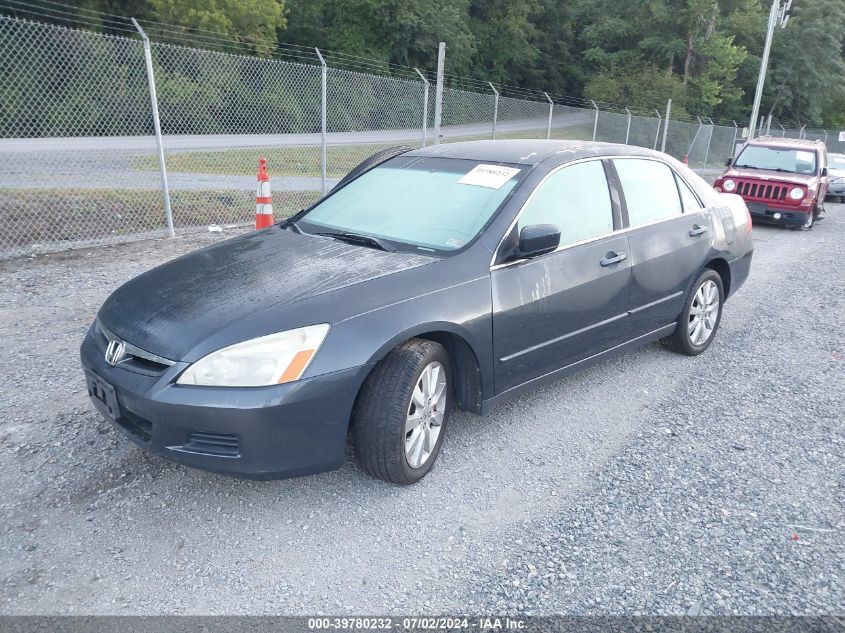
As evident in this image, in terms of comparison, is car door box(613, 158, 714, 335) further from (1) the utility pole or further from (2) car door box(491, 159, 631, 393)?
(1) the utility pole

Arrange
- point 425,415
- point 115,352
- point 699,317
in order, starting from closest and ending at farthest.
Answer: point 115,352 < point 425,415 < point 699,317

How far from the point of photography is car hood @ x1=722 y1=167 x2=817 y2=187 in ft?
38.0

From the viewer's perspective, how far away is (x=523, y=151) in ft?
13.6

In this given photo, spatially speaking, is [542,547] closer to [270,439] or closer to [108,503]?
[270,439]

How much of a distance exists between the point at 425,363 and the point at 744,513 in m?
1.69

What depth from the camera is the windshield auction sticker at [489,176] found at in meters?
3.84

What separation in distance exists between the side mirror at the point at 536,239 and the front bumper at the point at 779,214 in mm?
9913

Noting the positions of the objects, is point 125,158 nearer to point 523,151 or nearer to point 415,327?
point 523,151

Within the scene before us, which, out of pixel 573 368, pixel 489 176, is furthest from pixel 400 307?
pixel 573 368

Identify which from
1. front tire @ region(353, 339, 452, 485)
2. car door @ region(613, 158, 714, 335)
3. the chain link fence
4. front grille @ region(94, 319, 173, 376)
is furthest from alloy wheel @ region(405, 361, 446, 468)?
the chain link fence

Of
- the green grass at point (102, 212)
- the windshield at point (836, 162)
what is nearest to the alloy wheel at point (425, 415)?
the green grass at point (102, 212)

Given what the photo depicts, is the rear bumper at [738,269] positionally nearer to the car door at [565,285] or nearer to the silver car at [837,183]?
the car door at [565,285]

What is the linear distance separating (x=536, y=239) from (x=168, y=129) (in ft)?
32.3

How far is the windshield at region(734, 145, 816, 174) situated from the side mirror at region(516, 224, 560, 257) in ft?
34.6
